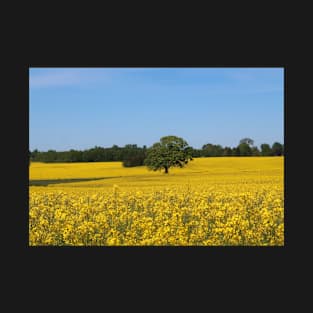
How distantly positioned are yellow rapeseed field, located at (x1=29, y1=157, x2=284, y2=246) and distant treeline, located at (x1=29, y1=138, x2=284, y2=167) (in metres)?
0.33

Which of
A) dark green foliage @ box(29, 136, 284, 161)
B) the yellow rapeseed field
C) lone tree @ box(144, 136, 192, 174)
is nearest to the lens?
the yellow rapeseed field

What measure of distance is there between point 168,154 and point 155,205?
1.28 metres

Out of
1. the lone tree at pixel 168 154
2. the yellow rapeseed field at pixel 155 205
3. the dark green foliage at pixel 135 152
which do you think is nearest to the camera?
the yellow rapeseed field at pixel 155 205

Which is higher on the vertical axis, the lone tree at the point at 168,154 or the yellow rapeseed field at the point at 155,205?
the lone tree at the point at 168,154

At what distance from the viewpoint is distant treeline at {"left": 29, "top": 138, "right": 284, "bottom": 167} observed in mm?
14961

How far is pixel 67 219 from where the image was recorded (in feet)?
45.2

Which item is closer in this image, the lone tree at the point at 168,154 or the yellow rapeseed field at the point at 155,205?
the yellow rapeseed field at the point at 155,205

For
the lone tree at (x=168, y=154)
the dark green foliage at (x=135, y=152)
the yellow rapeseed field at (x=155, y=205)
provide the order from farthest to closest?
1. the dark green foliage at (x=135, y=152)
2. the lone tree at (x=168, y=154)
3. the yellow rapeseed field at (x=155, y=205)

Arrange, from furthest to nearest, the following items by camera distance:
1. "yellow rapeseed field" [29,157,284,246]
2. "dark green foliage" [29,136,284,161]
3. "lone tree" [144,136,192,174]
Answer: "dark green foliage" [29,136,284,161] < "lone tree" [144,136,192,174] < "yellow rapeseed field" [29,157,284,246]

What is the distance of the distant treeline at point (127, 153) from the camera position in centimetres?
1496

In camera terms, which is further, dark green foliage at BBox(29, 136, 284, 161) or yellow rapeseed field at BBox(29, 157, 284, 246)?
dark green foliage at BBox(29, 136, 284, 161)

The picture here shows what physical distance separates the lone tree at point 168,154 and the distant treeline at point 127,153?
158mm

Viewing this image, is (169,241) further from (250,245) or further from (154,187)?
(154,187)

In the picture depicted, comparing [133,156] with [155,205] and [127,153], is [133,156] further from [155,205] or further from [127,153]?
[155,205]
